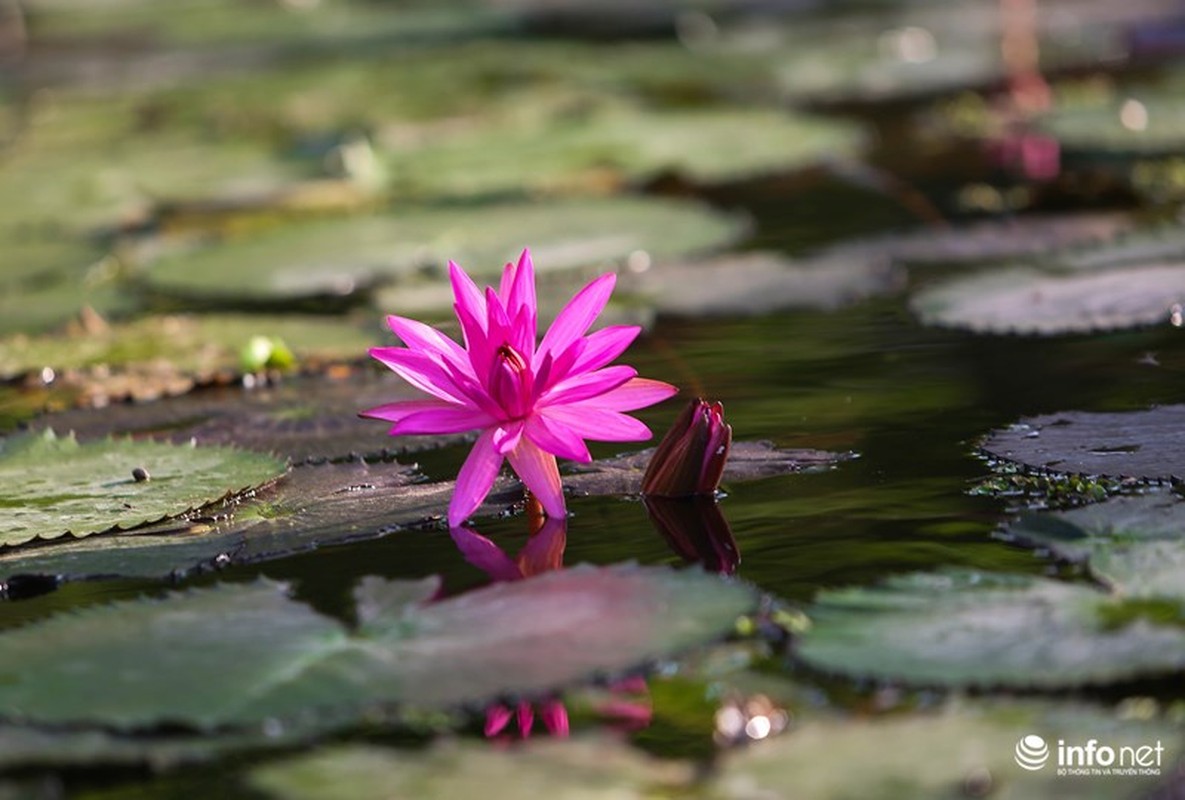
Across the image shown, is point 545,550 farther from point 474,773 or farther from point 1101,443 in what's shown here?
point 1101,443

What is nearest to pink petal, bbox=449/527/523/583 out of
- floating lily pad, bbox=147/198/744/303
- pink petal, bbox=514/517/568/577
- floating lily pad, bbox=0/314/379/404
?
pink petal, bbox=514/517/568/577

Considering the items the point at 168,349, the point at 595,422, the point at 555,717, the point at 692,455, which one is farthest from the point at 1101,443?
the point at 168,349

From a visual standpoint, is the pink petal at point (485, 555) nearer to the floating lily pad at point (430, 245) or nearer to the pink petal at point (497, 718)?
the pink petal at point (497, 718)

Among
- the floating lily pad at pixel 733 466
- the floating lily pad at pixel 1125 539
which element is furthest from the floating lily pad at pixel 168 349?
the floating lily pad at pixel 1125 539

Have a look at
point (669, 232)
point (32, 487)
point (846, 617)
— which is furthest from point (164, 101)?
point (846, 617)

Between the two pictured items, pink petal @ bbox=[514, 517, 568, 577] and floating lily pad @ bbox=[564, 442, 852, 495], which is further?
floating lily pad @ bbox=[564, 442, 852, 495]

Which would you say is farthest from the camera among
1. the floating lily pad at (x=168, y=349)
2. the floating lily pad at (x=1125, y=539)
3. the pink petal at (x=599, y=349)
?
the floating lily pad at (x=168, y=349)

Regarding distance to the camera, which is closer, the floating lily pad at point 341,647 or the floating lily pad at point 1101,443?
the floating lily pad at point 341,647

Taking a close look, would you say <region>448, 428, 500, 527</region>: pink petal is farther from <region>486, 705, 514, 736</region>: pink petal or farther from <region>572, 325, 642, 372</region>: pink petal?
<region>486, 705, 514, 736</region>: pink petal
